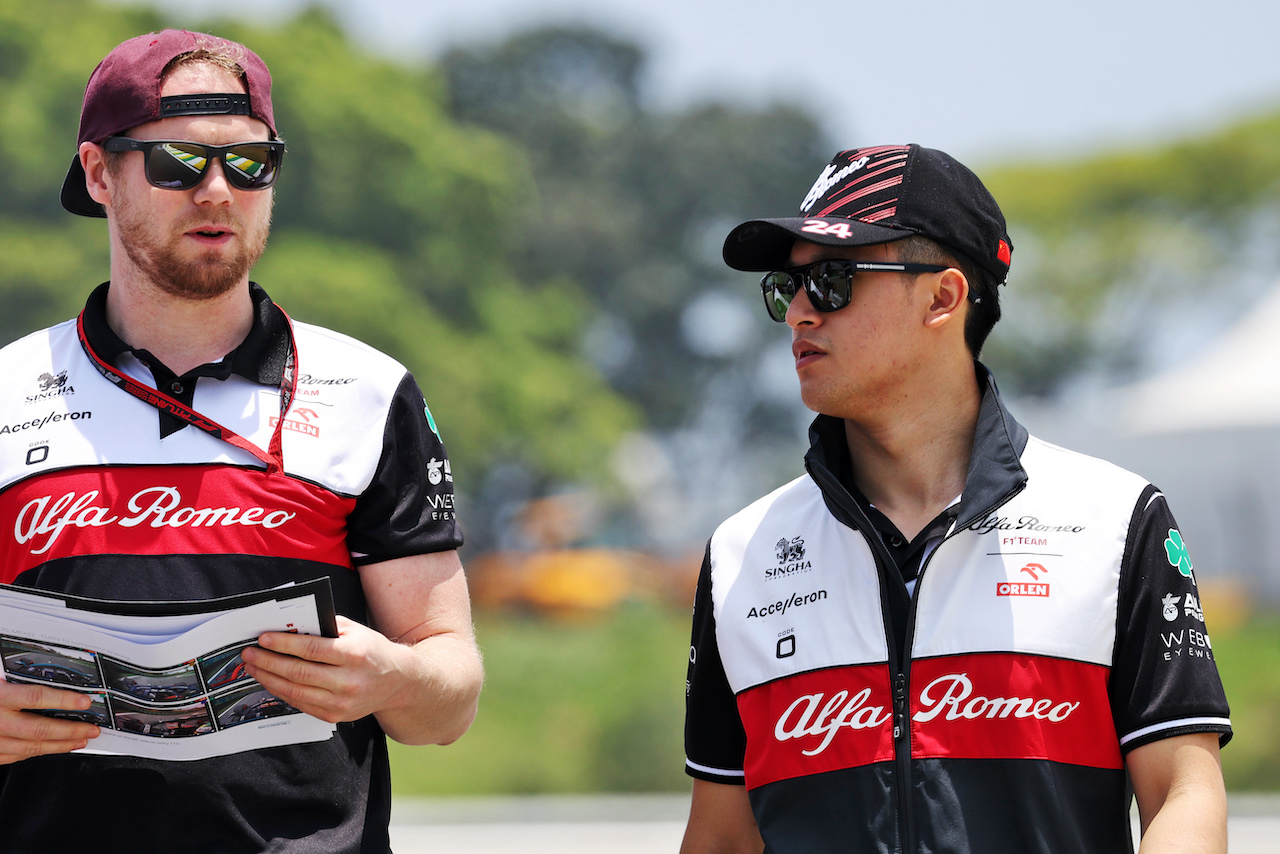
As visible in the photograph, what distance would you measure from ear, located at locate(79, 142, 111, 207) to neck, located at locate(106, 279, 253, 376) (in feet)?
0.55

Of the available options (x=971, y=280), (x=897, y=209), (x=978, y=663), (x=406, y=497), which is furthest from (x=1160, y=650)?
(x=406, y=497)

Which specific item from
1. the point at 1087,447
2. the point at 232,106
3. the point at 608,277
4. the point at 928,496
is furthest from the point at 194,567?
the point at 608,277

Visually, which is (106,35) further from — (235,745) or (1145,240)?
(235,745)

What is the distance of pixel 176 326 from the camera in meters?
2.74

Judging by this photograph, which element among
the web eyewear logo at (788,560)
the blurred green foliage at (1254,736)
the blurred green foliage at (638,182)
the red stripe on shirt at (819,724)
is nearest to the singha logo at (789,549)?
the web eyewear logo at (788,560)

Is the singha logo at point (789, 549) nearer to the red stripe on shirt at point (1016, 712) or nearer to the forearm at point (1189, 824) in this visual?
the red stripe on shirt at point (1016, 712)

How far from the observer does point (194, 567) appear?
98.7 inches

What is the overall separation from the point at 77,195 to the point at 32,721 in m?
1.11

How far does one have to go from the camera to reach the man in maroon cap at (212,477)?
2.48 meters

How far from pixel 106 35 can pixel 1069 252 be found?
2450 cm

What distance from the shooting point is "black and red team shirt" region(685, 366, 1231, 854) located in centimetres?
239

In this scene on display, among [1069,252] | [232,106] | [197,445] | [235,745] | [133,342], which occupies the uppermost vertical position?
[1069,252]

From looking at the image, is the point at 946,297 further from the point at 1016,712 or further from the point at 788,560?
the point at 1016,712

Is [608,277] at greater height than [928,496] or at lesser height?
greater
